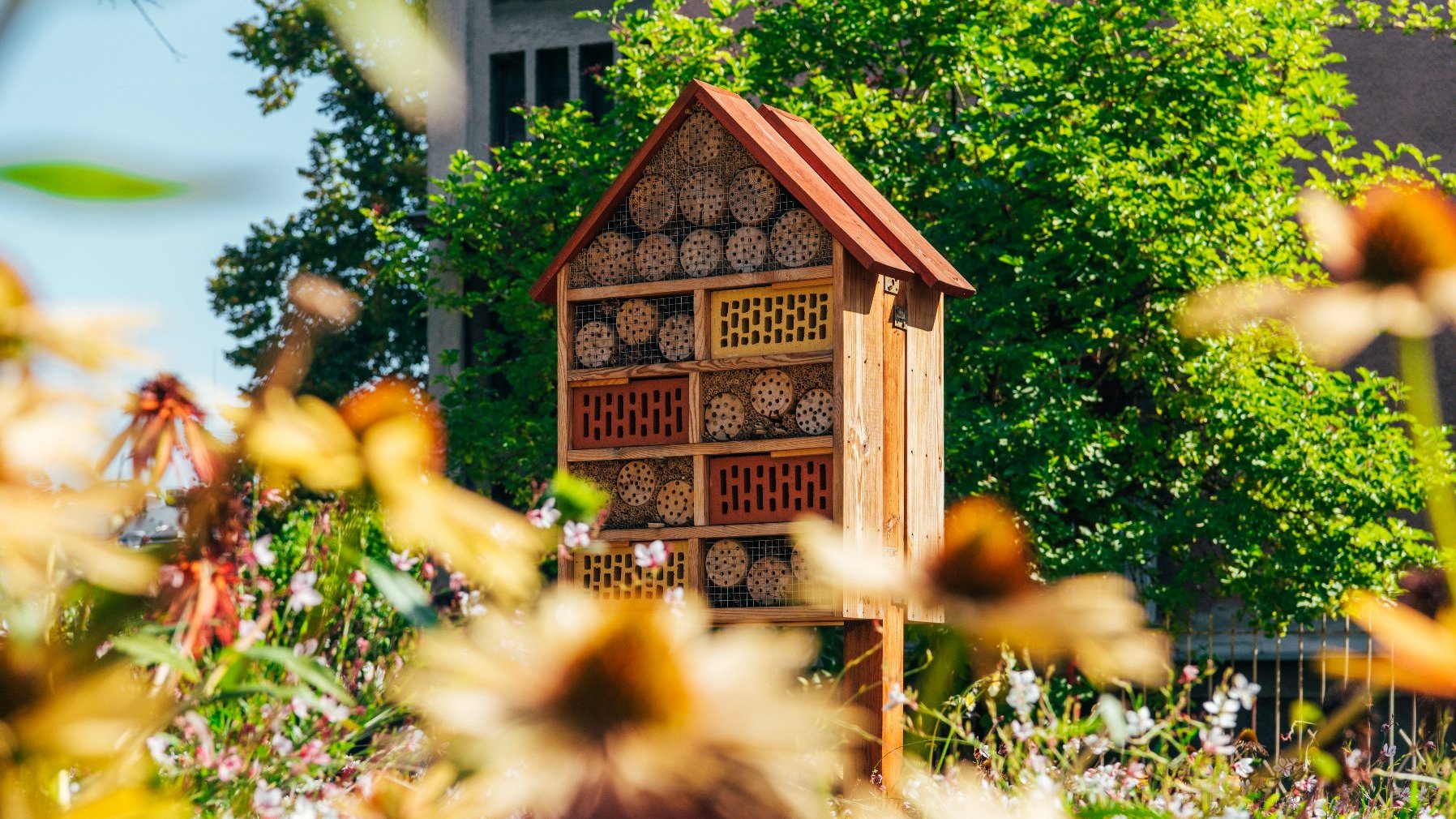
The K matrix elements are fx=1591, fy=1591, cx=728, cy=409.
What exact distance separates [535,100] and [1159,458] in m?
8.27

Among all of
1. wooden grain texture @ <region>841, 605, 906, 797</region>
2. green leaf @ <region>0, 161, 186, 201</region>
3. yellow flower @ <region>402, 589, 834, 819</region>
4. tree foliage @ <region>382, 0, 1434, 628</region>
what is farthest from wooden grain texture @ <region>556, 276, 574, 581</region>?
green leaf @ <region>0, 161, 186, 201</region>

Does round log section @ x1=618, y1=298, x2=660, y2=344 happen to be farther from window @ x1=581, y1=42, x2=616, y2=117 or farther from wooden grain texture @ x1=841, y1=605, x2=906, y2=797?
window @ x1=581, y1=42, x2=616, y2=117

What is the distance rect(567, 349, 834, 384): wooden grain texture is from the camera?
5273 millimetres

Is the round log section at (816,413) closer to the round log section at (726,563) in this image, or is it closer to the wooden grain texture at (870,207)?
Result: the round log section at (726,563)

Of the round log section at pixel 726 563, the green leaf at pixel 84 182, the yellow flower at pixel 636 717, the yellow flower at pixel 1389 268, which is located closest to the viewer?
the green leaf at pixel 84 182

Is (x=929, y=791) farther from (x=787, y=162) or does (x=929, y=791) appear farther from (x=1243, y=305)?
(x=1243, y=305)

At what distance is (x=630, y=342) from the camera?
5668mm

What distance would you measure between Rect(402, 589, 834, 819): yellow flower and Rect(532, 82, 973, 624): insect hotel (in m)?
4.44

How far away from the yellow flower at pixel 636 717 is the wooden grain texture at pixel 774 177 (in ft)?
14.7

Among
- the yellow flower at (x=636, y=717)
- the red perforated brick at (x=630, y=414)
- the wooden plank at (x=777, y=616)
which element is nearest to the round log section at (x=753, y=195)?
the red perforated brick at (x=630, y=414)

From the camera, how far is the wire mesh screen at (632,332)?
18.2 feet

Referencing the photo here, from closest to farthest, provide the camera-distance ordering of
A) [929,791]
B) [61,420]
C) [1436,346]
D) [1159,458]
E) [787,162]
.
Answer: [61,420], [929,791], [787,162], [1159,458], [1436,346]

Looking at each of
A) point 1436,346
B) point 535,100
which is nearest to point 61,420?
point 1436,346

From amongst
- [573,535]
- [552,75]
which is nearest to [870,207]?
[573,535]
